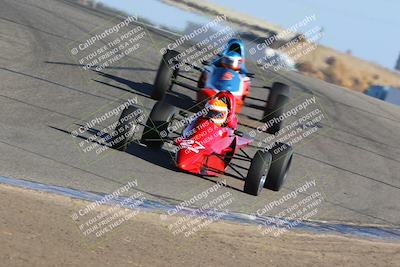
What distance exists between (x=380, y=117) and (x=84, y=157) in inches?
537

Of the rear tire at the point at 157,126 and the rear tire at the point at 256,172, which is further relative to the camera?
the rear tire at the point at 157,126

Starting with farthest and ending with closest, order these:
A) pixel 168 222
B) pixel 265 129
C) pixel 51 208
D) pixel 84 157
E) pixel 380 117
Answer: pixel 380 117 < pixel 265 129 < pixel 84 157 < pixel 168 222 < pixel 51 208

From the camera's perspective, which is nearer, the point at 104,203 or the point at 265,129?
the point at 104,203

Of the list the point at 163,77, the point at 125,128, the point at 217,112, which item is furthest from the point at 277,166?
the point at 163,77

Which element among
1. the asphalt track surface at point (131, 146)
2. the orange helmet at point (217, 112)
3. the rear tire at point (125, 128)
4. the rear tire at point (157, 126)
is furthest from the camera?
the rear tire at point (157, 126)

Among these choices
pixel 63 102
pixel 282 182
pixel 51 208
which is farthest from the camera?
pixel 63 102

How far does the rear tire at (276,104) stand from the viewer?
1580 cm

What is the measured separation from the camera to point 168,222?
339 inches

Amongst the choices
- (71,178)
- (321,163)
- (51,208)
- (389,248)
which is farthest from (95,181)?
(321,163)

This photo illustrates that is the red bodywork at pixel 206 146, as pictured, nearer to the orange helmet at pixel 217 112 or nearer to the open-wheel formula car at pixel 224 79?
the orange helmet at pixel 217 112

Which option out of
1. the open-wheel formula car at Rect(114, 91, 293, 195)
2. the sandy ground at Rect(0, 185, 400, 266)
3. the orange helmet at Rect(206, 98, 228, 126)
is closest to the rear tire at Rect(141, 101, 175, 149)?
the open-wheel formula car at Rect(114, 91, 293, 195)

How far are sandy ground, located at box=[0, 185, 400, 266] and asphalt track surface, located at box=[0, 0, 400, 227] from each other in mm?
1026

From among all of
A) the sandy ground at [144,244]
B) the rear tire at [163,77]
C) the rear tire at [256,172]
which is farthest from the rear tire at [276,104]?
the sandy ground at [144,244]

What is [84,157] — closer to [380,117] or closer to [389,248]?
[389,248]
